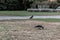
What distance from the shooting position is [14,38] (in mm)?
7102

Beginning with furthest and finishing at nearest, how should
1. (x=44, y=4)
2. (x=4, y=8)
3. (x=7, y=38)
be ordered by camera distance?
1. (x=4, y=8)
2. (x=44, y=4)
3. (x=7, y=38)

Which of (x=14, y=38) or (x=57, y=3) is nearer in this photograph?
(x=14, y=38)

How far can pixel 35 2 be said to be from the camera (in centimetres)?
2659

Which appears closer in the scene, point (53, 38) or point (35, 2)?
point (53, 38)

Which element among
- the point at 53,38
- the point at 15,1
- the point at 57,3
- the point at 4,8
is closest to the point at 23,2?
the point at 15,1

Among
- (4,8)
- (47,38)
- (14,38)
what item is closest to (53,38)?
(47,38)

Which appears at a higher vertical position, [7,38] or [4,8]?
[7,38]

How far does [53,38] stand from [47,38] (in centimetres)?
23

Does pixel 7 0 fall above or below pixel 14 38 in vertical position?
below

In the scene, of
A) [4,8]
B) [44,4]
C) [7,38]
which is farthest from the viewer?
[4,8]

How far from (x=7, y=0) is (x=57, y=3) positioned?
760cm

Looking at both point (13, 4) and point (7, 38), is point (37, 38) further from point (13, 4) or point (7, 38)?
point (13, 4)

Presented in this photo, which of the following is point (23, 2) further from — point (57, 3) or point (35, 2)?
point (57, 3)

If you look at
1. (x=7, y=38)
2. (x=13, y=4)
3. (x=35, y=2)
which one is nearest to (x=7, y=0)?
(x=13, y=4)
